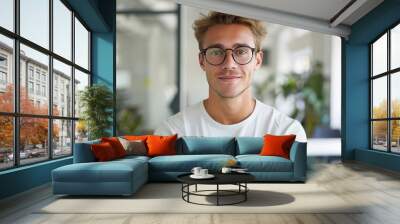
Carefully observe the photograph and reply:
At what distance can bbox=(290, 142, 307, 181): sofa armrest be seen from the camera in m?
6.11

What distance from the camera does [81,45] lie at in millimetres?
8352

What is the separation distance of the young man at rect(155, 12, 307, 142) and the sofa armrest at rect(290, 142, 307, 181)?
1.94 meters

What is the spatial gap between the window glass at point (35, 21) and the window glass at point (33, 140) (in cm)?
118

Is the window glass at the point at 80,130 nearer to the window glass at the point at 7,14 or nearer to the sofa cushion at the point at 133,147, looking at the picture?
the sofa cushion at the point at 133,147

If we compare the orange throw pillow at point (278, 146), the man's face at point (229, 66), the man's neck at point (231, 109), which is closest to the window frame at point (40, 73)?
the man's face at point (229, 66)

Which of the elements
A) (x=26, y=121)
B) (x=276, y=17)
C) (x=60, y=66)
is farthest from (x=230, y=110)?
(x=26, y=121)

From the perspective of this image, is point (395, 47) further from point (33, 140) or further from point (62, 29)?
point (33, 140)

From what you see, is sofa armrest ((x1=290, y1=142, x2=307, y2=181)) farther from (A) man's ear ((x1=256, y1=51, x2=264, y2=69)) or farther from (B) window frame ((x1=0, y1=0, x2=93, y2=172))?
(B) window frame ((x1=0, y1=0, x2=93, y2=172))

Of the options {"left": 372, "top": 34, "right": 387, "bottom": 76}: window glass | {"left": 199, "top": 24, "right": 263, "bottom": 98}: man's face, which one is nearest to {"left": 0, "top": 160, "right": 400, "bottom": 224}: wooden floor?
{"left": 199, "top": 24, "right": 263, "bottom": 98}: man's face

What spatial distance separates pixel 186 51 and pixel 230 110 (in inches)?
61.0

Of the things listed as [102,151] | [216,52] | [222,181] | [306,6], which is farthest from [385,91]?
[102,151]

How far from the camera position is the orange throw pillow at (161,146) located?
6879 millimetres

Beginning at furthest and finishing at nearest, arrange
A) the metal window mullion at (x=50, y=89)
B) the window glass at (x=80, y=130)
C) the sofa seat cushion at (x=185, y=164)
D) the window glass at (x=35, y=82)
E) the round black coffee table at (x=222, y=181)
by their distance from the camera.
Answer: the window glass at (x=80, y=130) < the metal window mullion at (x=50, y=89) < the sofa seat cushion at (x=185, y=164) < the window glass at (x=35, y=82) < the round black coffee table at (x=222, y=181)

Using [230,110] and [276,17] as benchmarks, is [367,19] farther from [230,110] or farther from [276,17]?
[230,110]
